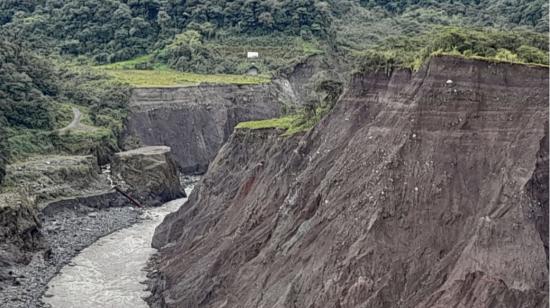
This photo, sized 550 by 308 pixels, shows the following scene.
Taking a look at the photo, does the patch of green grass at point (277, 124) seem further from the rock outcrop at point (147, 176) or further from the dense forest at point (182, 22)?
the dense forest at point (182, 22)

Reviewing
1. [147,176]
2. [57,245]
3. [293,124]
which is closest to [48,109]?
[147,176]

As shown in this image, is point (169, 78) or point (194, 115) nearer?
point (194, 115)

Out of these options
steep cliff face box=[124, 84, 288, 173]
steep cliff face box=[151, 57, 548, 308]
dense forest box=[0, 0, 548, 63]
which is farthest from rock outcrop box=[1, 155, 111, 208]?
dense forest box=[0, 0, 548, 63]

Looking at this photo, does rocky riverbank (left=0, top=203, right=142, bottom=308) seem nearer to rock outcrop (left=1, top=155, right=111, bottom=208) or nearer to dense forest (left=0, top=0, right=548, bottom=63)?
rock outcrop (left=1, top=155, right=111, bottom=208)

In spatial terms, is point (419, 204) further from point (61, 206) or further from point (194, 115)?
point (194, 115)

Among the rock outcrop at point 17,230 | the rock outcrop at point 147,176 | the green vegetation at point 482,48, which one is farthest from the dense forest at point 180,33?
the green vegetation at point 482,48

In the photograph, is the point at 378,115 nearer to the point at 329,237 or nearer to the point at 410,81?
the point at 410,81
